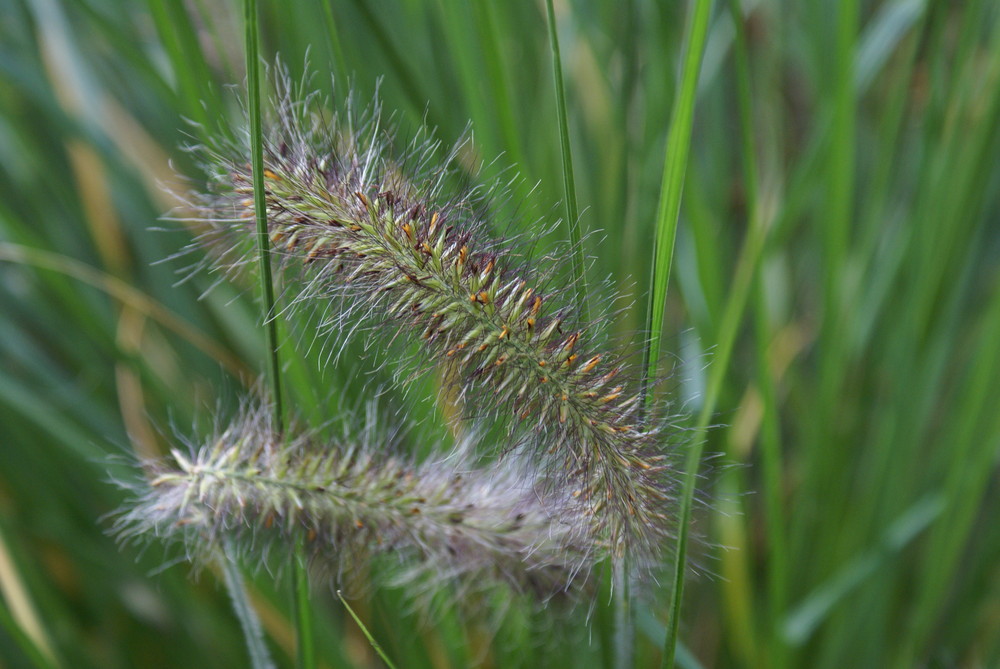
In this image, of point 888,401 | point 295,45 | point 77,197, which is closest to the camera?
point 295,45

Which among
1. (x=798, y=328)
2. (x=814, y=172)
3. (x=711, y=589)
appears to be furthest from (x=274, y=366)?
(x=798, y=328)

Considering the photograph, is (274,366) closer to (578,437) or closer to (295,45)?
(578,437)

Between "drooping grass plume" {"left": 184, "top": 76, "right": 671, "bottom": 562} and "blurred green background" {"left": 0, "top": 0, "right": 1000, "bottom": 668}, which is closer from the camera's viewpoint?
"drooping grass plume" {"left": 184, "top": 76, "right": 671, "bottom": 562}

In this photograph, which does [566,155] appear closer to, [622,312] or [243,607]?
[243,607]

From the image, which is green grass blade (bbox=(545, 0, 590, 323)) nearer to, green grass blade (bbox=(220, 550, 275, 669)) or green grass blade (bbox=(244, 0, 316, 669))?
green grass blade (bbox=(244, 0, 316, 669))

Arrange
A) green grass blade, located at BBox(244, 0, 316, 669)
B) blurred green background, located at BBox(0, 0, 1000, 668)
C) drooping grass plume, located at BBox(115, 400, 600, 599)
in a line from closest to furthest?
green grass blade, located at BBox(244, 0, 316, 669), drooping grass plume, located at BBox(115, 400, 600, 599), blurred green background, located at BBox(0, 0, 1000, 668)

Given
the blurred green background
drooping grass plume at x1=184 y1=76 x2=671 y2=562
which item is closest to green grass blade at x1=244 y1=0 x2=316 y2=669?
drooping grass plume at x1=184 y1=76 x2=671 y2=562
